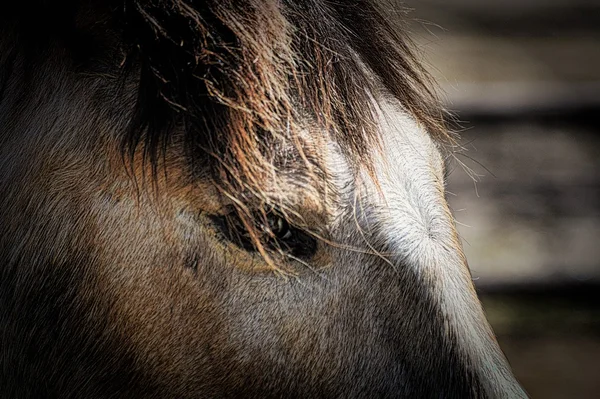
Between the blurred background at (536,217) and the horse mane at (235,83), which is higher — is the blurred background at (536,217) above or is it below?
above

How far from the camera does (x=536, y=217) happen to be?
3461mm

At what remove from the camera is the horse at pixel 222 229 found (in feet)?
2.91

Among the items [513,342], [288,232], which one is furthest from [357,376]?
[513,342]

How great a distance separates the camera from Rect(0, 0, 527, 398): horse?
0.89 metres

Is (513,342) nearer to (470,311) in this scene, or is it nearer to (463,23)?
(470,311)

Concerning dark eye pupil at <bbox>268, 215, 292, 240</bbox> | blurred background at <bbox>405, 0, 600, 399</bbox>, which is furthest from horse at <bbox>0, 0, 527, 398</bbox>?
blurred background at <bbox>405, 0, 600, 399</bbox>

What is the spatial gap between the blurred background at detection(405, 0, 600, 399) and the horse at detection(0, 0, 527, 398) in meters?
1.78

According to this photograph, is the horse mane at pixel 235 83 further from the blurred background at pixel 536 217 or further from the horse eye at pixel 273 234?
the blurred background at pixel 536 217

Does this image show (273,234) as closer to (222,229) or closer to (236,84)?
(222,229)

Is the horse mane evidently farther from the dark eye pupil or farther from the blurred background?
the blurred background

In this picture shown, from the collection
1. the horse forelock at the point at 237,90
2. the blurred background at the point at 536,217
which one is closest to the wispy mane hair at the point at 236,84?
the horse forelock at the point at 237,90

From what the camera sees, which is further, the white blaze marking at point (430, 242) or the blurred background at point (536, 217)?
the blurred background at point (536, 217)

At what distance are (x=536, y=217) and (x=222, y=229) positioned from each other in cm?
292

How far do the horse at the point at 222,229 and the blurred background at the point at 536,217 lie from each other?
178cm
